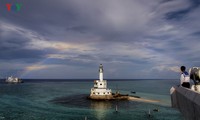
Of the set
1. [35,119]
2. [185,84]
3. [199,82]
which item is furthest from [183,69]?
[35,119]

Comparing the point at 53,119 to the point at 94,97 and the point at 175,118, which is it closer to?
the point at 175,118

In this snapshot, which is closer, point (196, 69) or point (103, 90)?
point (196, 69)

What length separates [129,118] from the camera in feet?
193

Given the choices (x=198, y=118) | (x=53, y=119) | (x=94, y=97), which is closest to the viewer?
(x=198, y=118)

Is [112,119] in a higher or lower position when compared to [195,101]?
lower

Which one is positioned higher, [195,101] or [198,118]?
[195,101]

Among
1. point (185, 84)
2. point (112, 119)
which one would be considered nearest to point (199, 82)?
point (185, 84)

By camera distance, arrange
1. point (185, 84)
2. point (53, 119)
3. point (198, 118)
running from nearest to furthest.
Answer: point (198, 118) → point (185, 84) → point (53, 119)

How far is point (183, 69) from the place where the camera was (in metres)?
11.6

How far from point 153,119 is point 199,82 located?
53.3m

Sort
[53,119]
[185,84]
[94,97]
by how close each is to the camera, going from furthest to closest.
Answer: [94,97], [53,119], [185,84]

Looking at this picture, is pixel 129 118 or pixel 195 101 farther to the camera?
pixel 129 118

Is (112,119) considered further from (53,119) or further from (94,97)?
(94,97)

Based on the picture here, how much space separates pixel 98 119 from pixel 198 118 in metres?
53.9
